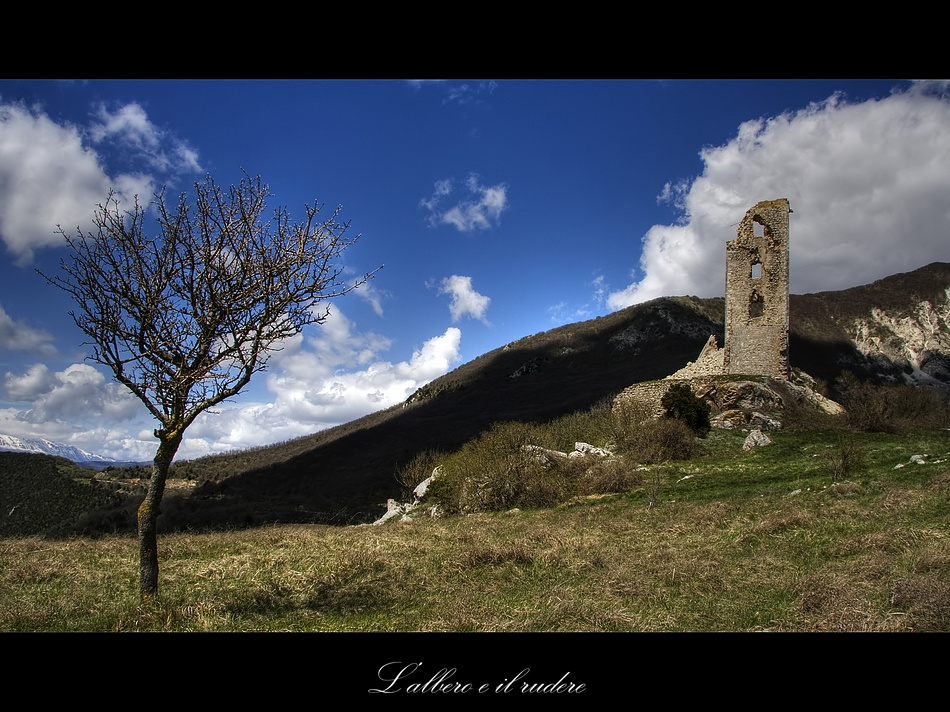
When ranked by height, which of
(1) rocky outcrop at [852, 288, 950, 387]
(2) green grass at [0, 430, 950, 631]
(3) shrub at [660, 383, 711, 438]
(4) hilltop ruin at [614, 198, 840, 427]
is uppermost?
(1) rocky outcrop at [852, 288, 950, 387]

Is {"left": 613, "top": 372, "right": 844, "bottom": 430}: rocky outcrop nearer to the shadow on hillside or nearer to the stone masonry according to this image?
the stone masonry

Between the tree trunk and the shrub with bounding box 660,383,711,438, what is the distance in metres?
18.4

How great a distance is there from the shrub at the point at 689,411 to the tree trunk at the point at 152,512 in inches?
726

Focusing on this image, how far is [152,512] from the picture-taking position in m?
6.23

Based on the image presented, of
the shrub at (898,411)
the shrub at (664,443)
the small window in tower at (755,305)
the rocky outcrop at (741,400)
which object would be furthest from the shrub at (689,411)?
the small window in tower at (755,305)

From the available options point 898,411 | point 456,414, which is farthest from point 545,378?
point 898,411

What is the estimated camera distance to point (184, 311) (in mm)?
6492

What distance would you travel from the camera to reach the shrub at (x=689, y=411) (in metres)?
20.4

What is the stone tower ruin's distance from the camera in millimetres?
25859

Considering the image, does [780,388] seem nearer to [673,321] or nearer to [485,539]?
[485,539]

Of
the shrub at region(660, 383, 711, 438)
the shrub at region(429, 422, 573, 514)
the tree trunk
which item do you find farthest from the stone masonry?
the tree trunk

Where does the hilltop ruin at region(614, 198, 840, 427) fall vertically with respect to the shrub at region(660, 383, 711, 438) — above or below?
above

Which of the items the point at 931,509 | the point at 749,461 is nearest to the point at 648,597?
the point at 931,509
